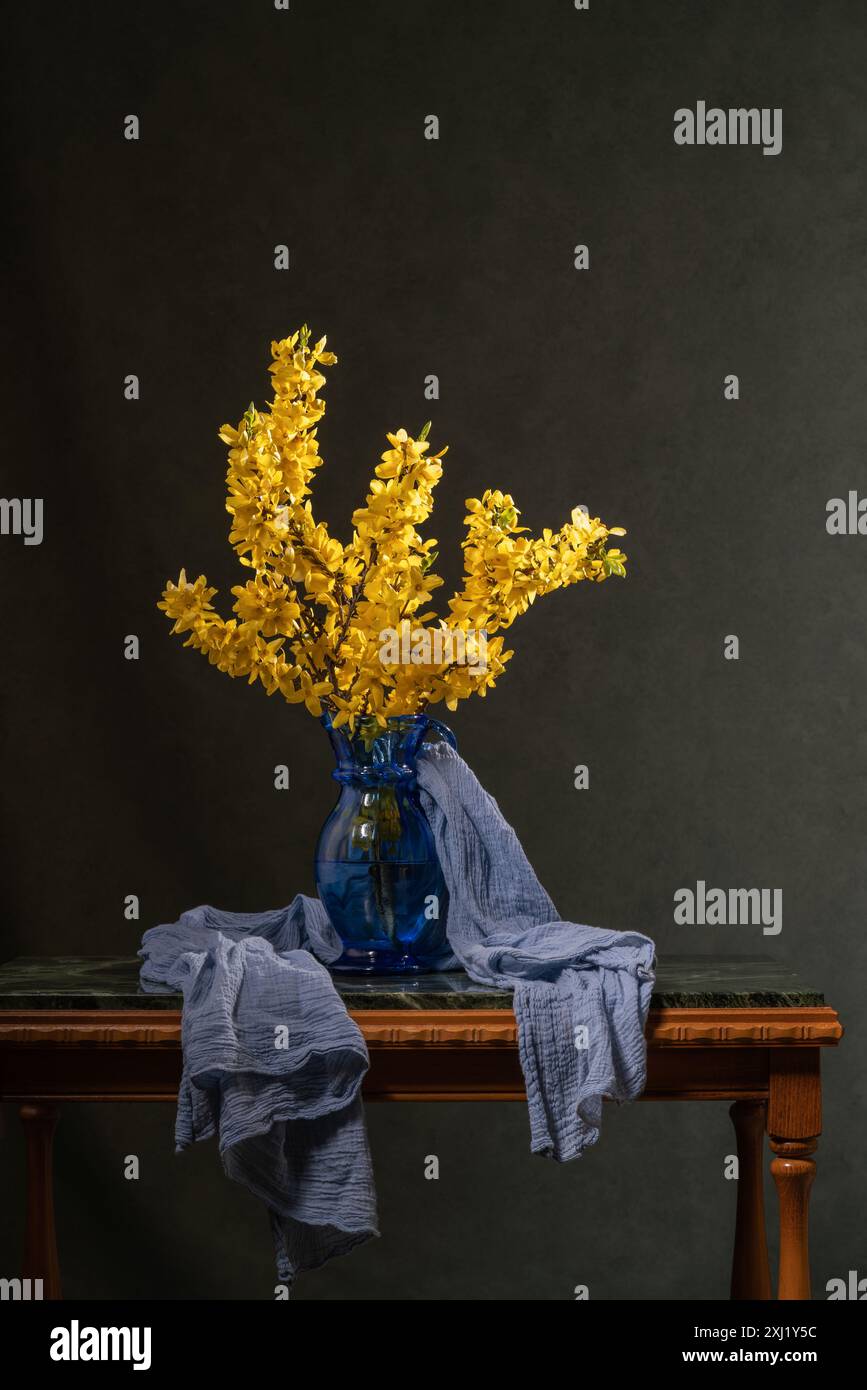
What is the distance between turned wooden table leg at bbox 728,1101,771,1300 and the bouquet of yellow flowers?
843 millimetres

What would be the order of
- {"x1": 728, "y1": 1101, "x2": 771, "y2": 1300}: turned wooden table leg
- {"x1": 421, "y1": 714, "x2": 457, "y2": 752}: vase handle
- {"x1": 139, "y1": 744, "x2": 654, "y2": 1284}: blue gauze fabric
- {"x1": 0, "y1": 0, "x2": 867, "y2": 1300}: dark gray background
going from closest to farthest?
{"x1": 139, "y1": 744, "x2": 654, "y2": 1284}: blue gauze fabric
{"x1": 421, "y1": 714, "x2": 457, "y2": 752}: vase handle
{"x1": 728, "y1": 1101, "x2": 771, "y2": 1300}: turned wooden table leg
{"x1": 0, "y1": 0, "x2": 867, "y2": 1300}: dark gray background

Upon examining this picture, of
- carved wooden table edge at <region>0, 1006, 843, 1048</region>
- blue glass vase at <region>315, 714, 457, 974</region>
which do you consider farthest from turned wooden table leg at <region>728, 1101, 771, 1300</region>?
blue glass vase at <region>315, 714, 457, 974</region>

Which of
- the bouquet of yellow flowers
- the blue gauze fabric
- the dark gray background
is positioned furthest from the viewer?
the dark gray background

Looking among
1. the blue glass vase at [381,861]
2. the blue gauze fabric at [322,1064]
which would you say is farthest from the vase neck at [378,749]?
the blue gauze fabric at [322,1064]

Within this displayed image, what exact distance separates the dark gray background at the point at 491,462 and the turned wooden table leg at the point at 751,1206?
0.47 meters

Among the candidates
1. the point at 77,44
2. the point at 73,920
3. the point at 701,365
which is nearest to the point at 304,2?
the point at 77,44

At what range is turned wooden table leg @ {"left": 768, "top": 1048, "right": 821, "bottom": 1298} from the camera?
6.23ft

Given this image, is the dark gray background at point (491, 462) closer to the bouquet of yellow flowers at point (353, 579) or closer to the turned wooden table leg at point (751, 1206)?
the turned wooden table leg at point (751, 1206)

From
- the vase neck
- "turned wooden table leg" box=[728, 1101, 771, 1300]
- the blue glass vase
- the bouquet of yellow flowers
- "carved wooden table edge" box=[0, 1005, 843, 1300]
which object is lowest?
"turned wooden table leg" box=[728, 1101, 771, 1300]

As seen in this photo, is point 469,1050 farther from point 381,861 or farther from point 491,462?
point 491,462

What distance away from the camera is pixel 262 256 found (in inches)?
113

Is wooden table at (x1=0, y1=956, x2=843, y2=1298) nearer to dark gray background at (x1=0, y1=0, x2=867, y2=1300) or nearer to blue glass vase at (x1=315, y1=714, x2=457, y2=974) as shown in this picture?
blue glass vase at (x1=315, y1=714, x2=457, y2=974)

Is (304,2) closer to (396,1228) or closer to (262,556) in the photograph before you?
(262,556)

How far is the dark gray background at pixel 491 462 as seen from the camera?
2840mm
